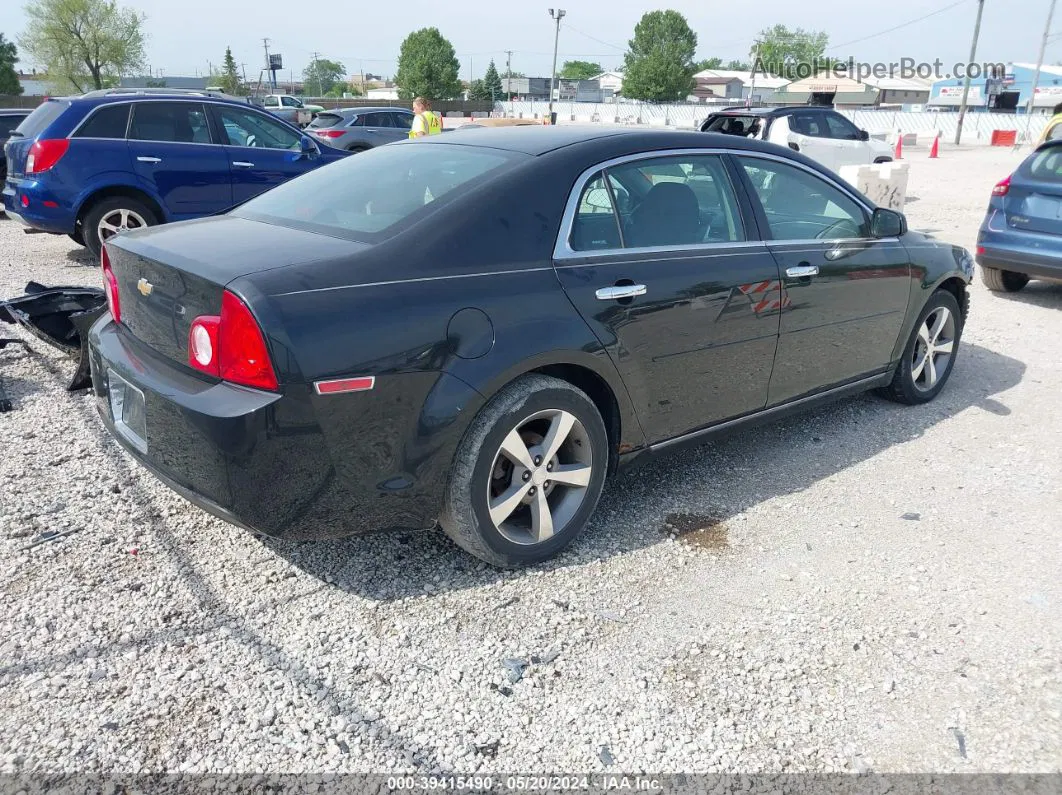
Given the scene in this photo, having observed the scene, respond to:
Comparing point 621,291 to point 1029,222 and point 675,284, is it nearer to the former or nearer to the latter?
point 675,284

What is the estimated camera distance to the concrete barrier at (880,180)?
11.5m

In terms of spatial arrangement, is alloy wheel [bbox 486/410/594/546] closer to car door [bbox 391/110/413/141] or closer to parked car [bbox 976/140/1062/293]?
parked car [bbox 976/140/1062/293]

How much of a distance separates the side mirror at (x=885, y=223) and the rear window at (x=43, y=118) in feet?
25.2

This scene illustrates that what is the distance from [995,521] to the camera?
3803 mm

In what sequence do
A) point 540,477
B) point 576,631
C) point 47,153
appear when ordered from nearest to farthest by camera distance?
point 576,631
point 540,477
point 47,153

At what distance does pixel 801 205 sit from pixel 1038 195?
4.71 meters

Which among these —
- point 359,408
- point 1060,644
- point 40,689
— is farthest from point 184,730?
point 1060,644

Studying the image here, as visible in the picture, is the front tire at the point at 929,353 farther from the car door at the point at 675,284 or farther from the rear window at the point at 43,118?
the rear window at the point at 43,118

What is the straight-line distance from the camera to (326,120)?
66.4 ft

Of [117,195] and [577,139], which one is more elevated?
[577,139]

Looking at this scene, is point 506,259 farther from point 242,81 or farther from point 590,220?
point 242,81

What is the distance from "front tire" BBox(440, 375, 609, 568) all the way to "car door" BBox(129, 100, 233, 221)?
22.5ft

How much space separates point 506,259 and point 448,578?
1.23m

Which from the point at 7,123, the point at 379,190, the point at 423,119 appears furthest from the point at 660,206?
the point at 7,123
